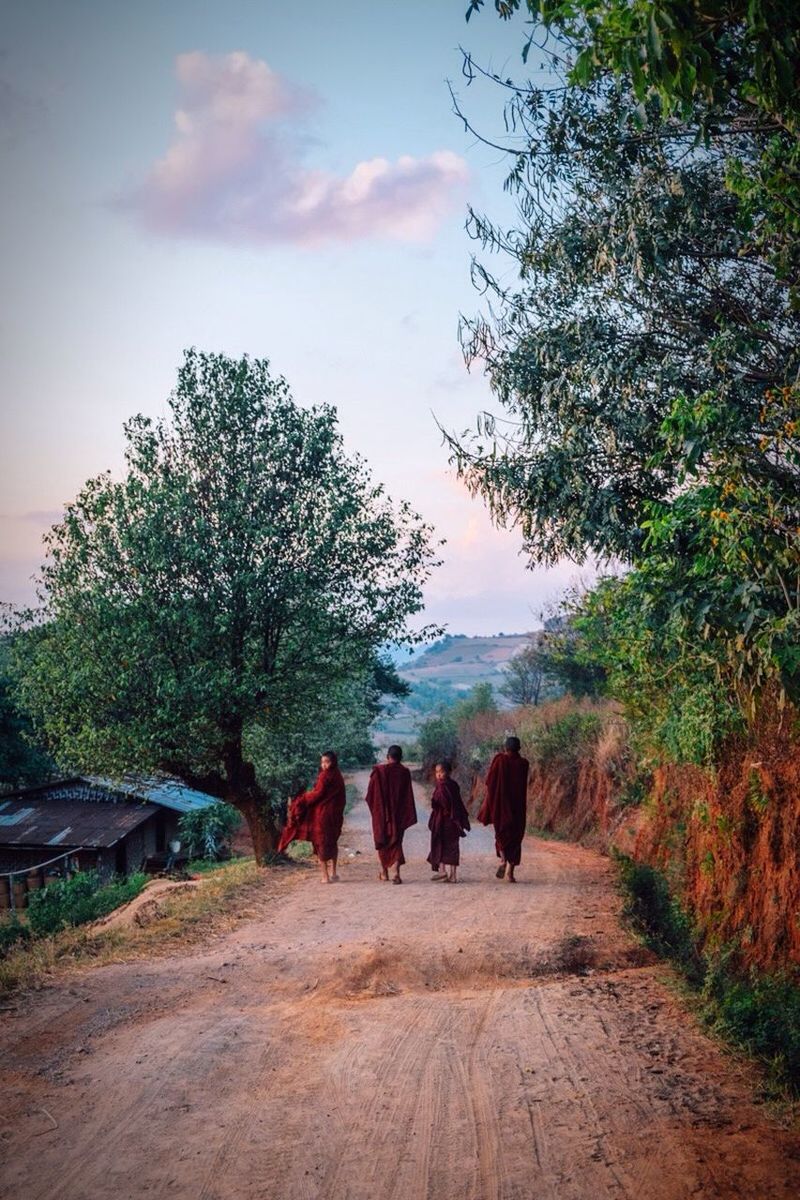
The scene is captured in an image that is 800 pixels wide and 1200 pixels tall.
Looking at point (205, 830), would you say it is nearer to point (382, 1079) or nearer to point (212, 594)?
point (212, 594)

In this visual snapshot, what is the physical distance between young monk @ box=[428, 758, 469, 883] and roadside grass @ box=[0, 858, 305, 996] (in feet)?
7.60

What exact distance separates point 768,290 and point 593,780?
1396 cm

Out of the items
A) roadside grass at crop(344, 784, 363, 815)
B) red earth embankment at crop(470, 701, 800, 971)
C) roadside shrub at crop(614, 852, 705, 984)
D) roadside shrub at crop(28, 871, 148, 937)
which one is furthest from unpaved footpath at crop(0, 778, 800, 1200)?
roadside grass at crop(344, 784, 363, 815)

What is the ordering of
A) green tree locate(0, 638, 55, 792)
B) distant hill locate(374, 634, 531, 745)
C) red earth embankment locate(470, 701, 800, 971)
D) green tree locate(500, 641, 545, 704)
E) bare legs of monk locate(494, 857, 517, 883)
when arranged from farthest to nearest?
distant hill locate(374, 634, 531, 745) → green tree locate(500, 641, 545, 704) → green tree locate(0, 638, 55, 792) → bare legs of monk locate(494, 857, 517, 883) → red earth embankment locate(470, 701, 800, 971)

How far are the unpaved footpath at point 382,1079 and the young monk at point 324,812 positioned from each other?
3.63 m

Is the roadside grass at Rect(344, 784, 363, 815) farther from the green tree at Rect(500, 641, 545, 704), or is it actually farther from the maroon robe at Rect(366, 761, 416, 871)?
the maroon robe at Rect(366, 761, 416, 871)

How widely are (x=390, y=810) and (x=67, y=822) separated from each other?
21.6 meters

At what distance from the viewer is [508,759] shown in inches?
567

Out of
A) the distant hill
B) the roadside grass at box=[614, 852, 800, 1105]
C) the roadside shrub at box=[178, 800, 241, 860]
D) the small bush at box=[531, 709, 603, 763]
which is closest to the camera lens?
Answer: the roadside grass at box=[614, 852, 800, 1105]

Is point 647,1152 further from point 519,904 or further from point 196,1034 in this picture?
point 519,904

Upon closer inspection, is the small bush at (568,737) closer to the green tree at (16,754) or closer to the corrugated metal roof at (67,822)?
the corrugated metal roof at (67,822)

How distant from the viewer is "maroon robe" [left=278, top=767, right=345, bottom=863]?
14.0 metres

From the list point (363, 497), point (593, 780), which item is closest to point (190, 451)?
point (363, 497)

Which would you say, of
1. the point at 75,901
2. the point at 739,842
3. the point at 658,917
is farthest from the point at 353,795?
the point at 739,842
